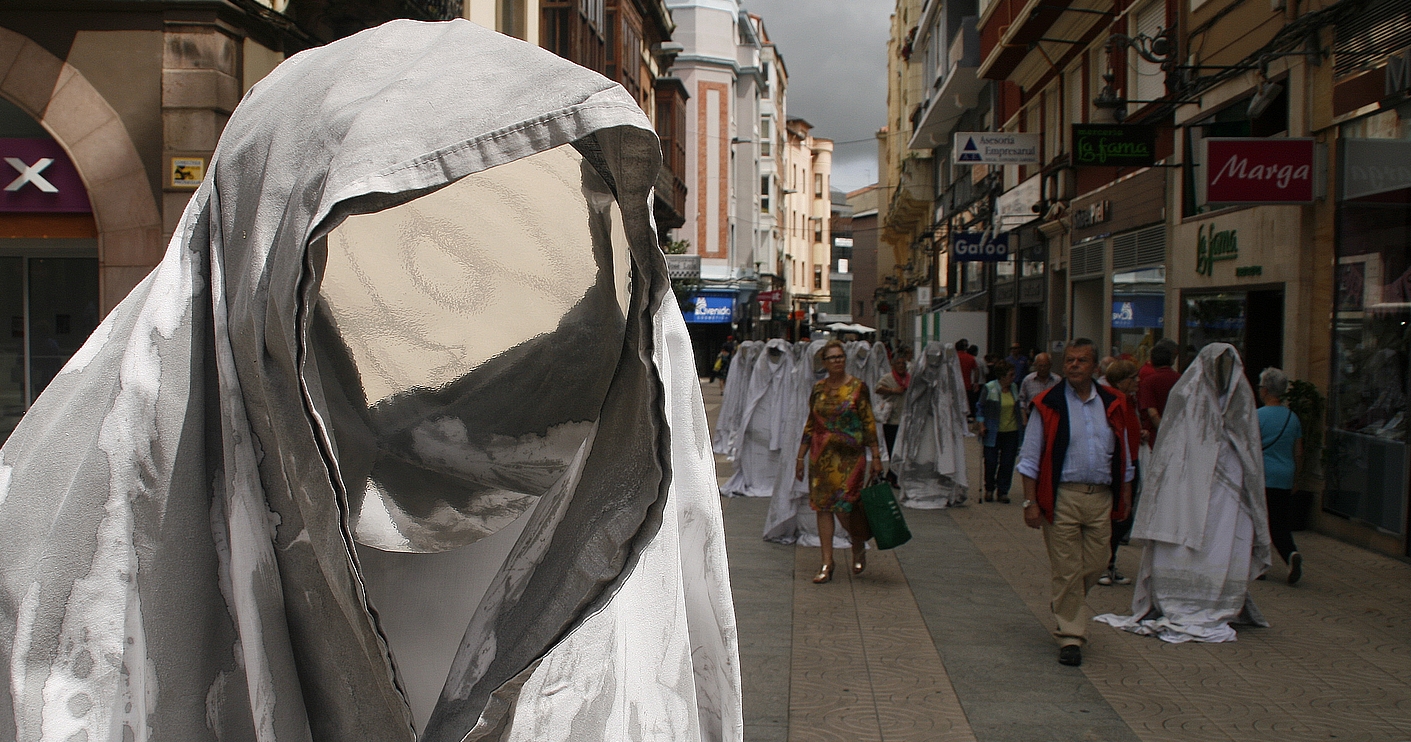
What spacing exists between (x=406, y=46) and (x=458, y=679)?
68 cm

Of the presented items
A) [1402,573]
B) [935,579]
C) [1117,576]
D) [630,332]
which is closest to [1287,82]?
[1402,573]

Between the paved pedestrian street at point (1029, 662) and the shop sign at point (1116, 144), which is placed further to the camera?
the shop sign at point (1116, 144)

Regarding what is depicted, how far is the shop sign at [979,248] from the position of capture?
24.7 metres

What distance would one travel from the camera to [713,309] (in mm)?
47438

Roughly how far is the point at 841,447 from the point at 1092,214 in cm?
1239

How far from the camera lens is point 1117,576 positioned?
8.32m

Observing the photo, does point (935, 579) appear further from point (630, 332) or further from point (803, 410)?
point (630, 332)

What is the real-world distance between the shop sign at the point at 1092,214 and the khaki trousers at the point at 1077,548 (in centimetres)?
1263

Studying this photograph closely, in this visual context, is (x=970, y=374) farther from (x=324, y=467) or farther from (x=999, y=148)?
(x=324, y=467)

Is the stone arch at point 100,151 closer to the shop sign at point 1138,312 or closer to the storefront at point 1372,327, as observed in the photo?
the storefront at point 1372,327

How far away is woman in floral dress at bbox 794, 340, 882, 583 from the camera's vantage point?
809cm

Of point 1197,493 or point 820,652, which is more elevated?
point 1197,493

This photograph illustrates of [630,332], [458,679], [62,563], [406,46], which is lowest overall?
[458,679]

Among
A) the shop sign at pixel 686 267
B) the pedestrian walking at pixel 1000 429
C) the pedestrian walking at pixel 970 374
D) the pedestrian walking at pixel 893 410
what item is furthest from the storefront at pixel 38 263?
the shop sign at pixel 686 267
